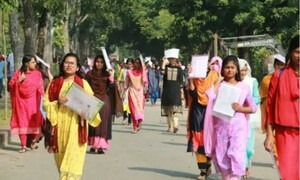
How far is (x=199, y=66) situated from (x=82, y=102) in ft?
8.85

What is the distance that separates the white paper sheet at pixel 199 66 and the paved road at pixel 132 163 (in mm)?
1383

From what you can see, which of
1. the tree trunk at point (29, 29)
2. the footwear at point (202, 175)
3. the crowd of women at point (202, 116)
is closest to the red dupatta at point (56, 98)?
the crowd of women at point (202, 116)

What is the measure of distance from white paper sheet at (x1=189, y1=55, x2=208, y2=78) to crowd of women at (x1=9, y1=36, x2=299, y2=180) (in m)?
0.10

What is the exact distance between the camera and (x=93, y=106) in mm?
7949

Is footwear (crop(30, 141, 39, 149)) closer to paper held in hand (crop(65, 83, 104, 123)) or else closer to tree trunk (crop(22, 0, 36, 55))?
paper held in hand (crop(65, 83, 104, 123))

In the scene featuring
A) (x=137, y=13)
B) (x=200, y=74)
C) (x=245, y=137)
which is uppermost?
(x=137, y=13)

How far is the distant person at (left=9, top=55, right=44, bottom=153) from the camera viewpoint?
43.6 feet

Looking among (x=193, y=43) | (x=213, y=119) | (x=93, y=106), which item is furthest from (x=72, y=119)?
(x=193, y=43)

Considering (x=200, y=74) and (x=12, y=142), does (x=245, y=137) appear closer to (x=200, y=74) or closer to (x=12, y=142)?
(x=200, y=74)

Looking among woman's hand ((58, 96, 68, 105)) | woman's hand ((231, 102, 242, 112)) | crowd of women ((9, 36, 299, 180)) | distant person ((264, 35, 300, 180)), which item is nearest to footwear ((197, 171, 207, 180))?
crowd of women ((9, 36, 299, 180))

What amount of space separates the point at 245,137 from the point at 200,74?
189 cm

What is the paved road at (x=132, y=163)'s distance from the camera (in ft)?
34.9

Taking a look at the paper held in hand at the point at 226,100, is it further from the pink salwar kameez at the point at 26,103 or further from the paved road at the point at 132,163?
the pink salwar kameez at the point at 26,103

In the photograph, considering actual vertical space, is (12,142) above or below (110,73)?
below
